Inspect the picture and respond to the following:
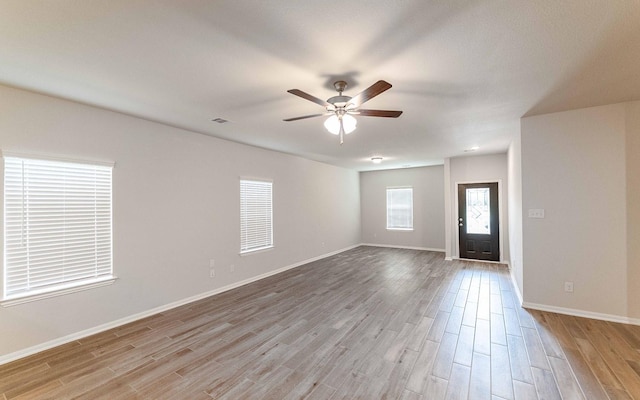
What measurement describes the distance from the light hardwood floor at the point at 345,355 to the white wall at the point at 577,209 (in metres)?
0.40

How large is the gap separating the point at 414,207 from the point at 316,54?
725cm

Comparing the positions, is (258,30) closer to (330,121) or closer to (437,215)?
(330,121)

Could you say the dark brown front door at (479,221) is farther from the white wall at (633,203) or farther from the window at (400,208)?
the white wall at (633,203)

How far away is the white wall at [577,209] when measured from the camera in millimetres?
3342

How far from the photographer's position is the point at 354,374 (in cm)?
236

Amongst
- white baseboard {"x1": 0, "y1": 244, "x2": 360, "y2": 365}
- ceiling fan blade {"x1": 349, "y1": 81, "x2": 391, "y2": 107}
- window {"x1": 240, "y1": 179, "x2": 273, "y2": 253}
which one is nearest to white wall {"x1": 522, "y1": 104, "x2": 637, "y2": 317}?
ceiling fan blade {"x1": 349, "y1": 81, "x2": 391, "y2": 107}

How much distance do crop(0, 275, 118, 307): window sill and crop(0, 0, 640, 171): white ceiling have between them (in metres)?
2.11

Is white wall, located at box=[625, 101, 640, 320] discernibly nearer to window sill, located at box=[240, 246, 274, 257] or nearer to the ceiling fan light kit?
the ceiling fan light kit

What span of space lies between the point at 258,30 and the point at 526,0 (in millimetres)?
1671

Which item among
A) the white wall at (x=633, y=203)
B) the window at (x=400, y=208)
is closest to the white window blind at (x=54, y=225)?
the white wall at (x=633, y=203)

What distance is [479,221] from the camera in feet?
22.7

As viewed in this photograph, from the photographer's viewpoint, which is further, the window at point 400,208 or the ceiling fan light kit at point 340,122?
the window at point 400,208

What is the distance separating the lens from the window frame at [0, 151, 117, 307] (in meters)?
2.65

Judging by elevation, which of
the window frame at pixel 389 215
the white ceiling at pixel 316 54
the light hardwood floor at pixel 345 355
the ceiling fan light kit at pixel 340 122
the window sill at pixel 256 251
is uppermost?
the white ceiling at pixel 316 54
